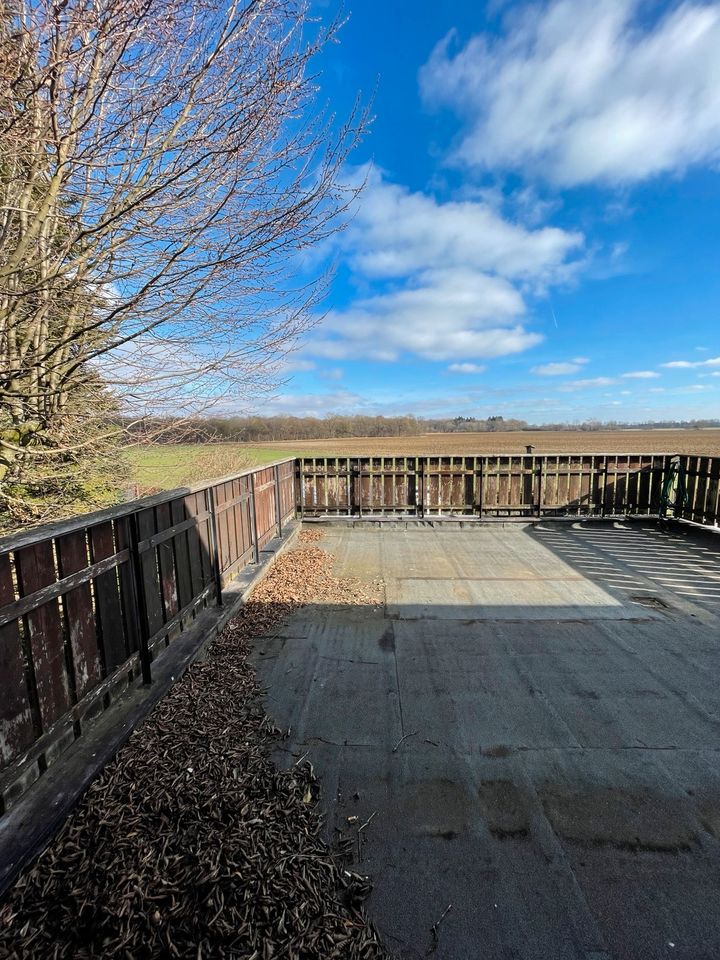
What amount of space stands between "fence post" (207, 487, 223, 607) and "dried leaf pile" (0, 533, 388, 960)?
5.57ft

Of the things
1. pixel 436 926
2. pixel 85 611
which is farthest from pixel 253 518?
pixel 436 926

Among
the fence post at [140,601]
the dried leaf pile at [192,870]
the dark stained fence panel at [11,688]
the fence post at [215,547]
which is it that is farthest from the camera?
the fence post at [215,547]

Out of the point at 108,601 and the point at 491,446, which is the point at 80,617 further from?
the point at 491,446

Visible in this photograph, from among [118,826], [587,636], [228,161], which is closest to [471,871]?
[118,826]

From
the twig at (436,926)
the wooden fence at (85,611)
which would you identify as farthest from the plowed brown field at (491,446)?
the twig at (436,926)

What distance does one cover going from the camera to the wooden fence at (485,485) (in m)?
7.93

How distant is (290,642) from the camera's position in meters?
3.48

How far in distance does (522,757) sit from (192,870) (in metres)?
1.53

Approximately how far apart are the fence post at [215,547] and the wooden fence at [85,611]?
0.44 ft

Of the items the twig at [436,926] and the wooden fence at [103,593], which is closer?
the twig at [436,926]

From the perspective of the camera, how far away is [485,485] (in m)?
8.19

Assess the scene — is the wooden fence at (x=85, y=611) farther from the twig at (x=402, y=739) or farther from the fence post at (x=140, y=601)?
the twig at (x=402, y=739)

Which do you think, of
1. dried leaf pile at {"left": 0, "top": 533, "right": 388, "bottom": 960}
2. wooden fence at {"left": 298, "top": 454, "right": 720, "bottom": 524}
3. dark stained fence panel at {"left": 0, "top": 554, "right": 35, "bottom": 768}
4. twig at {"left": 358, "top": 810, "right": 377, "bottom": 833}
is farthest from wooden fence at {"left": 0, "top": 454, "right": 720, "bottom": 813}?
twig at {"left": 358, "top": 810, "right": 377, "bottom": 833}

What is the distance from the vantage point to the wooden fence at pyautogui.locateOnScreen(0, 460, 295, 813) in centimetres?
173
